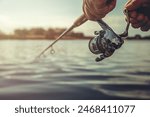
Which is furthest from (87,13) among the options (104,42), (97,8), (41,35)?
(41,35)

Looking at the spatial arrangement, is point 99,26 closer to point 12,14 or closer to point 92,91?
point 92,91

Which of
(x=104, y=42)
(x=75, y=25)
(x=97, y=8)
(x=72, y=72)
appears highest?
(x=97, y=8)

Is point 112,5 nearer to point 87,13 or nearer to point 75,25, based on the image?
point 87,13

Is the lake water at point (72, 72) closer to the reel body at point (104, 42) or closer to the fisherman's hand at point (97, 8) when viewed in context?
the reel body at point (104, 42)

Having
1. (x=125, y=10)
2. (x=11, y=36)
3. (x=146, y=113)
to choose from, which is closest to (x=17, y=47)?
(x=11, y=36)

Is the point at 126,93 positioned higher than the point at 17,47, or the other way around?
the point at 17,47
